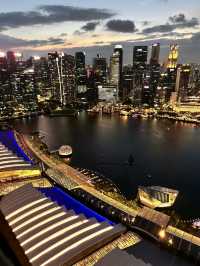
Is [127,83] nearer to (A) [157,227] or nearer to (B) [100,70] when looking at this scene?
(B) [100,70]

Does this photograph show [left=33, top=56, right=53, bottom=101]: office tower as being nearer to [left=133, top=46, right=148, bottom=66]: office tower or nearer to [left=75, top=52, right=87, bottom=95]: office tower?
[left=75, top=52, right=87, bottom=95]: office tower

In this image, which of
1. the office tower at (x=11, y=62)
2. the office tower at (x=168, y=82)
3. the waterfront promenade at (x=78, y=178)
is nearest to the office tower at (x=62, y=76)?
the office tower at (x=11, y=62)

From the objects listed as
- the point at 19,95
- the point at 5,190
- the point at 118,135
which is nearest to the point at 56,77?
the point at 19,95

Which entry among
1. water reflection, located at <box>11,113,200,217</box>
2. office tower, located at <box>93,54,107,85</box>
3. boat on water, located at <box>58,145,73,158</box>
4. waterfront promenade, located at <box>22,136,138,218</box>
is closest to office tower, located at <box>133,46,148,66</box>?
office tower, located at <box>93,54,107,85</box>

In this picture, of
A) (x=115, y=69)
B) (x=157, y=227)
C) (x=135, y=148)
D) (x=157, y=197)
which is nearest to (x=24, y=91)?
(x=115, y=69)

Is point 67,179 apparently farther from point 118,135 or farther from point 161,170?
point 118,135
